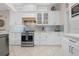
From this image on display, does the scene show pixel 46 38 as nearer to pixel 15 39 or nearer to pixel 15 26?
pixel 15 39

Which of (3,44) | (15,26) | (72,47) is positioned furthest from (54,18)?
(72,47)

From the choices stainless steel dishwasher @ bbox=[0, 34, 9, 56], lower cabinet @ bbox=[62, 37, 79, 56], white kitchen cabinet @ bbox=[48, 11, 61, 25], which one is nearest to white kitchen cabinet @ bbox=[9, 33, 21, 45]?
white kitchen cabinet @ bbox=[48, 11, 61, 25]

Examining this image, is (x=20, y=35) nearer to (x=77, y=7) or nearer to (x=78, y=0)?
(x=77, y=7)

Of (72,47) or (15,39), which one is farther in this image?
(15,39)

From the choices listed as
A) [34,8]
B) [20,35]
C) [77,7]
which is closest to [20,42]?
[20,35]

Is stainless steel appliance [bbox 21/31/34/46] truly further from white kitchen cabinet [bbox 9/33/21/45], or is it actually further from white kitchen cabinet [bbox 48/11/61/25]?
white kitchen cabinet [bbox 48/11/61/25]

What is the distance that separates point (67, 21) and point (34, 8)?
3.69m

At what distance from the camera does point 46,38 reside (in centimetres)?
568

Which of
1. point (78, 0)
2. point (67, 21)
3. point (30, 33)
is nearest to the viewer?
point (78, 0)

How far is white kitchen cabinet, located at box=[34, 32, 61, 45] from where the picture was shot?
5602mm

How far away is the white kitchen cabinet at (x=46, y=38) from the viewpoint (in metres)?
5.60

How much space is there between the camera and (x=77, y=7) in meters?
2.01

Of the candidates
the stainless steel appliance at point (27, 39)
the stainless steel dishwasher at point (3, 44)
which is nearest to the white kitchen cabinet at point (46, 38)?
the stainless steel appliance at point (27, 39)

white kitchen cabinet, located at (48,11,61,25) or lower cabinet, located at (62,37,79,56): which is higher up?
white kitchen cabinet, located at (48,11,61,25)
